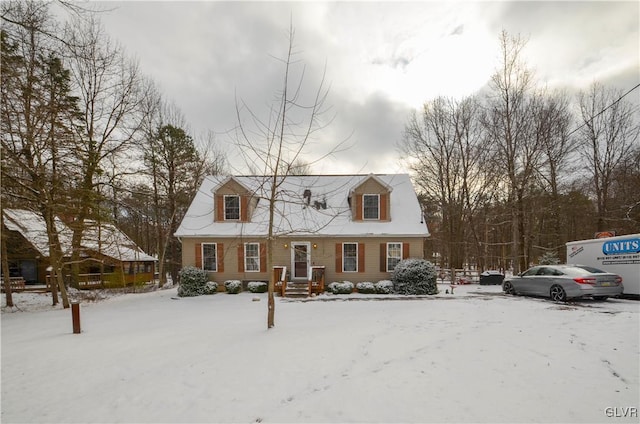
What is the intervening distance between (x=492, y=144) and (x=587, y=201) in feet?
31.3

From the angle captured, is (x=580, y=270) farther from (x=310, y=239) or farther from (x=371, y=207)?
(x=310, y=239)

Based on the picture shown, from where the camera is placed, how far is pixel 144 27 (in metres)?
8.14

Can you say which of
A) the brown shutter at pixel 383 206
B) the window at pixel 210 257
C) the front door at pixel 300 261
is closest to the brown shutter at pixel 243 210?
the window at pixel 210 257

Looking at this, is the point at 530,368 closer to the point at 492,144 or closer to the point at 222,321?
the point at 222,321

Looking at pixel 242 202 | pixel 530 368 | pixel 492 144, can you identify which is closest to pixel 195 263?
pixel 242 202

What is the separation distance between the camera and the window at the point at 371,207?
53.2 ft

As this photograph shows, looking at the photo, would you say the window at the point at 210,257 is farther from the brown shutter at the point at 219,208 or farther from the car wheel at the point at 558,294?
the car wheel at the point at 558,294

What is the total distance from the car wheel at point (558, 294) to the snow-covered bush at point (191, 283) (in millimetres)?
15217

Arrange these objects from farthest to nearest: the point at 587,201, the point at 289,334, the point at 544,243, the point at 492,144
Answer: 1. the point at 544,243
2. the point at 587,201
3. the point at 492,144
4. the point at 289,334

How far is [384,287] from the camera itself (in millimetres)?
14250

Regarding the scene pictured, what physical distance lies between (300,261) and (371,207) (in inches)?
195

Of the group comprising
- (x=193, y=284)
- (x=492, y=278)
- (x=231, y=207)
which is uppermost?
(x=231, y=207)

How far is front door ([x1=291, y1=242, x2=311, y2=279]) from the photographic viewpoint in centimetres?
1577

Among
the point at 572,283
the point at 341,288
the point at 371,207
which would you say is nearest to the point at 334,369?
the point at 341,288
